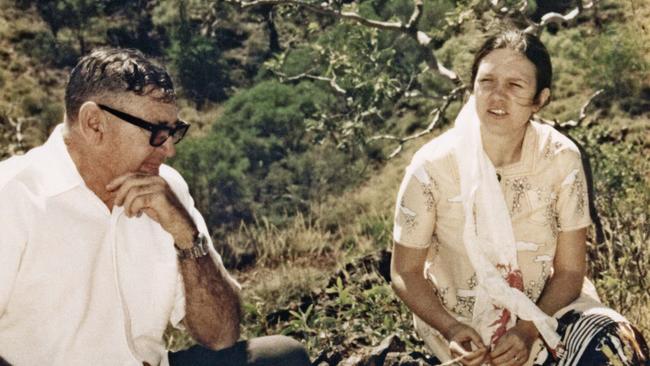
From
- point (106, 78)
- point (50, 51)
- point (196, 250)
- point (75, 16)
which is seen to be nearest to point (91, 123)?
point (106, 78)

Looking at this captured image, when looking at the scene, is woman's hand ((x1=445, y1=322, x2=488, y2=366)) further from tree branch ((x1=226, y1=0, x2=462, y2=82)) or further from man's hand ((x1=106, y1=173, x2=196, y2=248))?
tree branch ((x1=226, y1=0, x2=462, y2=82))

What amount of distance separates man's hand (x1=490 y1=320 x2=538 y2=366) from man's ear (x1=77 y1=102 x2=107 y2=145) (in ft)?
4.73

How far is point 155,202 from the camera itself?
260 centimetres

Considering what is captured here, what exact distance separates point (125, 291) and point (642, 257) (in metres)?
2.52

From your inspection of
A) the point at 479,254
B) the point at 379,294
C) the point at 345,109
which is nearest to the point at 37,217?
the point at 479,254

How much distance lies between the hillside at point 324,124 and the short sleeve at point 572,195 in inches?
21.1

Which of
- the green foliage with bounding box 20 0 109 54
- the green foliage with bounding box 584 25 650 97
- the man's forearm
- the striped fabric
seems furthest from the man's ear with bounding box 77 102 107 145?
the green foliage with bounding box 20 0 109 54

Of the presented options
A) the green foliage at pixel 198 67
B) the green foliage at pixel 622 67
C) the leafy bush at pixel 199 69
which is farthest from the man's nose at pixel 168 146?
the leafy bush at pixel 199 69

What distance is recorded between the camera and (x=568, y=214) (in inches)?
118

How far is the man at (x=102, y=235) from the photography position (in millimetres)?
2385

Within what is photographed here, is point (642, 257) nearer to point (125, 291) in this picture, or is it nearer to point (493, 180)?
point (493, 180)

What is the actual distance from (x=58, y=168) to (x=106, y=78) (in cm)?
28

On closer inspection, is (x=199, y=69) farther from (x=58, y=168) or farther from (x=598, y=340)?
(x=598, y=340)

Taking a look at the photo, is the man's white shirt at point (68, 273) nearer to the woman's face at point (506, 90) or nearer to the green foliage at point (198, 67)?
the woman's face at point (506, 90)
